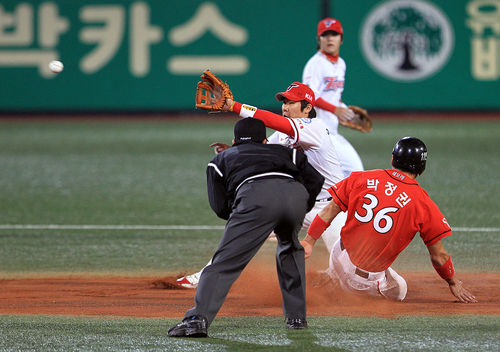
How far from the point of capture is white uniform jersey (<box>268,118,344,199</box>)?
5172 mm

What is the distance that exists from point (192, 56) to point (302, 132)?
13.7m

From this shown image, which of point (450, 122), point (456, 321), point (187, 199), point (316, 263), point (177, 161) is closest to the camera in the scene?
point (456, 321)

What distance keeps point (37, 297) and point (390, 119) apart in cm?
1458

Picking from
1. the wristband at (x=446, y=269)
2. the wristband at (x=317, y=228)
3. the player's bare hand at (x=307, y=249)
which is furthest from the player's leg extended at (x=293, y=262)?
the wristband at (x=446, y=269)

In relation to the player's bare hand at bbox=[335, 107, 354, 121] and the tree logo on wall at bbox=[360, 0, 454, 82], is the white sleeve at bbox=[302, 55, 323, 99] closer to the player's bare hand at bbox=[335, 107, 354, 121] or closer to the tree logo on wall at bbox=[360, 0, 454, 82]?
the player's bare hand at bbox=[335, 107, 354, 121]

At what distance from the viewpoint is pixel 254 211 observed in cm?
411

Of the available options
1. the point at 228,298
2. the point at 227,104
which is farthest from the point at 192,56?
the point at 228,298

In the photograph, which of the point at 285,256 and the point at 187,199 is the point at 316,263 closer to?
the point at 285,256

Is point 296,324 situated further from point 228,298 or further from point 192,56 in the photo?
point 192,56

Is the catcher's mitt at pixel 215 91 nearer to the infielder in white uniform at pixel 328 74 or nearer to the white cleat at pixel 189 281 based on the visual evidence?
the white cleat at pixel 189 281

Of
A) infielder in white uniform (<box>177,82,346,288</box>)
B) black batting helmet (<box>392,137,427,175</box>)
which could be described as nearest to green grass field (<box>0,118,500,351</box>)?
infielder in white uniform (<box>177,82,346,288</box>)

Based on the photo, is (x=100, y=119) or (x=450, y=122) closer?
(x=450, y=122)

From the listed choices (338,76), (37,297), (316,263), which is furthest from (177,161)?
(37,297)

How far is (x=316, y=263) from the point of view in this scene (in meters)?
6.38
